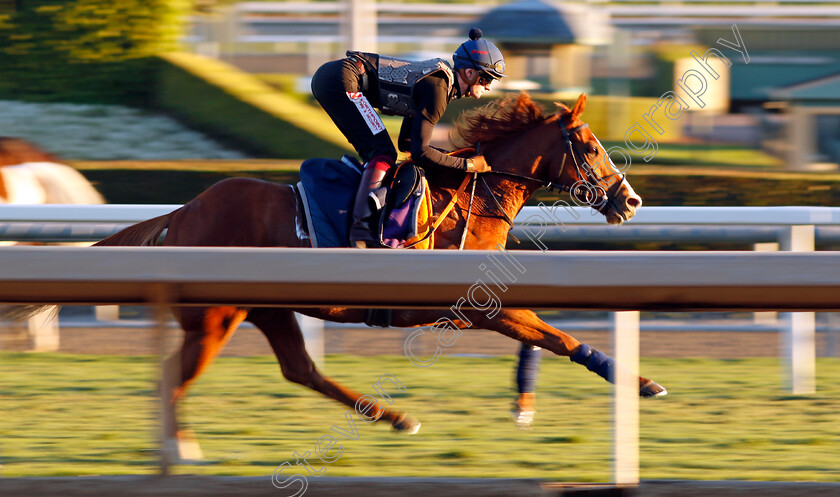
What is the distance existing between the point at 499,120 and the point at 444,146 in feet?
2.92

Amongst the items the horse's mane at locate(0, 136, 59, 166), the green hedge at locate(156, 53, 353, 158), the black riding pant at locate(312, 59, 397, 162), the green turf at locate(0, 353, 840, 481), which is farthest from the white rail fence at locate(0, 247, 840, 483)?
the green hedge at locate(156, 53, 353, 158)

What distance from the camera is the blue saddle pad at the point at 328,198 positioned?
425cm

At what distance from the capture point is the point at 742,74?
59.5 feet

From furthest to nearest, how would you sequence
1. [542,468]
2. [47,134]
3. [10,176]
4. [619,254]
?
1. [47,134]
2. [10,176]
3. [542,468]
4. [619,254]

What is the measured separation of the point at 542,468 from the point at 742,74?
615 inches


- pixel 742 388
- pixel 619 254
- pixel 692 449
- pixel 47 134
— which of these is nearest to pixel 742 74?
pixel 47 134

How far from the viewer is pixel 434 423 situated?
464 cm

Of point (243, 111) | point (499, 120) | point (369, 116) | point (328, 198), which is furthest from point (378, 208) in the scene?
point (243, 111)

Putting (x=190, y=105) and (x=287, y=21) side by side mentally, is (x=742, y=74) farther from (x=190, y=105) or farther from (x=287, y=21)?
(x=287, y=21)

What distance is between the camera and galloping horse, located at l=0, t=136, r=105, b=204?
660cm

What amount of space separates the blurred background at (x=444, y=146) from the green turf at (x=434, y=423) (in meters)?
0.02

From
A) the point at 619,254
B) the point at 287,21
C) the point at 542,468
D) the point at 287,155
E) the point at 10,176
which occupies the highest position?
the point at 287,21

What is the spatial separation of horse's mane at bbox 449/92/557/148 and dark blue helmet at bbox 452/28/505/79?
24cm

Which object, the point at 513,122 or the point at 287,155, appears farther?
the point at 287,155
